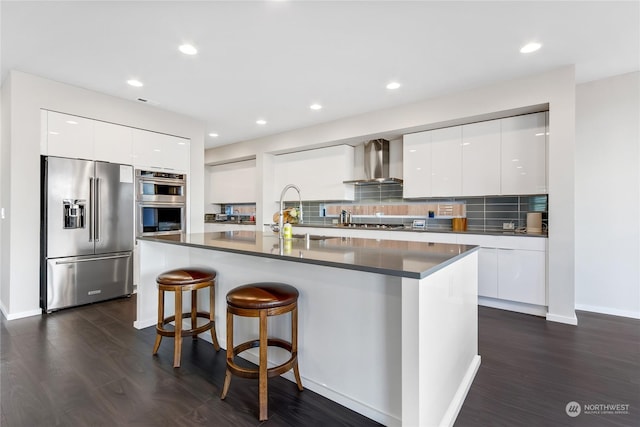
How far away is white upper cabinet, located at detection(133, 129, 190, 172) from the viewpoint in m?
4.03

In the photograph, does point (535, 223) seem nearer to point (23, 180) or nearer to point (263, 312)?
point (263, 312)

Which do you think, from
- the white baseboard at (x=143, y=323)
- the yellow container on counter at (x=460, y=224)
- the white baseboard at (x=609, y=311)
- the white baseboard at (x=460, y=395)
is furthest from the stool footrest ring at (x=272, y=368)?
the white baseboard at (x=609, y=311)

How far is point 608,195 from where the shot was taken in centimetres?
328

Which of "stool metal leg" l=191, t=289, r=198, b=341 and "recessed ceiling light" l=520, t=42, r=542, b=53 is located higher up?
"recessed ceiling light" l=520, t=42, r=542, b=53

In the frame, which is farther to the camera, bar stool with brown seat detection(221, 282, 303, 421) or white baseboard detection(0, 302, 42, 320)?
white baseboard detection(0, 302, 42, 320)

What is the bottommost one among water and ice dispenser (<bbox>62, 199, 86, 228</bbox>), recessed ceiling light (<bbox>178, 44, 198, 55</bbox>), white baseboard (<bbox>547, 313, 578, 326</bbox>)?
white baseboard (<bbox>547, 313, 578, 326</bbox>)

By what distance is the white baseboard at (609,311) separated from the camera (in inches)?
124

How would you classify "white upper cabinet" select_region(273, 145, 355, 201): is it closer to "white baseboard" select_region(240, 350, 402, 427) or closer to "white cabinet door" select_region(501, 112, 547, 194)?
"white cabinet door" select_region(501, 112, 547, 194)

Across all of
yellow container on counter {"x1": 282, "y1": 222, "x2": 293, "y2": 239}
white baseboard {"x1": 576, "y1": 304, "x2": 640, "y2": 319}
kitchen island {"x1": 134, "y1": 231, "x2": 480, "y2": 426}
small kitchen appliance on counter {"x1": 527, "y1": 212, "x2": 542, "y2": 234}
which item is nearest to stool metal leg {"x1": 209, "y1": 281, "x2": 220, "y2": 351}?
kitchen island {"x1": 134, "y1": 231, "x2": 480, "y2": 426}

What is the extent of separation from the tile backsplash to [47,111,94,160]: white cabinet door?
3.39m

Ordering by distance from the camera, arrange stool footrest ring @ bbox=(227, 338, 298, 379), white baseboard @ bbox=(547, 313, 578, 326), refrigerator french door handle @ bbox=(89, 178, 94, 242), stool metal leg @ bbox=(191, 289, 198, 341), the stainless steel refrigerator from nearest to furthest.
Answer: stool footrest ring @ bbox=(227, 338, 298, 379) < stool metal leg @ bbox=(191, 289, 198, 341) < white baseboard @ bbox=(547, 313, 578, 326) < the stainless steel refrigerator < refrigerator french door handle @ bbox=(89, 178, 94, 242)

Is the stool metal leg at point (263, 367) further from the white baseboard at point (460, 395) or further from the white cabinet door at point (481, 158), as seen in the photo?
the white cabinet door at point (481, 158)

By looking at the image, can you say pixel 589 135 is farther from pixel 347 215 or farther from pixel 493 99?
pixel 347 215

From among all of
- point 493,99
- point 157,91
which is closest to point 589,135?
point 493,99
